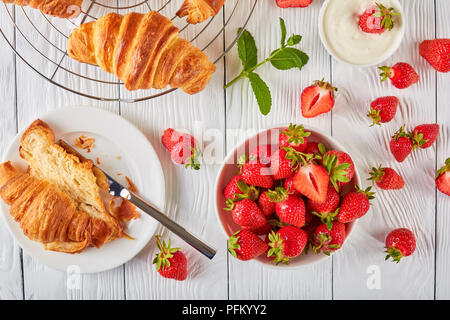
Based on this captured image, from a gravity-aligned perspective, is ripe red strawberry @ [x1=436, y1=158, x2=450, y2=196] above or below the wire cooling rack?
below

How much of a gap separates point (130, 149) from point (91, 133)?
11 centimetres

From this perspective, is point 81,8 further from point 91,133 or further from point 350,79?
point 350,79

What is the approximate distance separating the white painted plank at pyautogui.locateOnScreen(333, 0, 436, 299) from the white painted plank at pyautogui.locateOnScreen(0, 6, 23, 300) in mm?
874

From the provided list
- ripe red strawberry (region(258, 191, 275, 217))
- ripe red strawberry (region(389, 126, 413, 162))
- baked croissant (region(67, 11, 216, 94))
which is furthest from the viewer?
ripe red strawberry (region(389, 126, 413, 162))

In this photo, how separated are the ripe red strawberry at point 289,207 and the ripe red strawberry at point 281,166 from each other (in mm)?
34

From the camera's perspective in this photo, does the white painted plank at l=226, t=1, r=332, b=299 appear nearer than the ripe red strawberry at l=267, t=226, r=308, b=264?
No

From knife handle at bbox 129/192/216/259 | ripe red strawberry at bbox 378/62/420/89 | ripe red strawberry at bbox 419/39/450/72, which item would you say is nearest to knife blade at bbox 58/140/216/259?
knife handle at bbox 129/192/216/259

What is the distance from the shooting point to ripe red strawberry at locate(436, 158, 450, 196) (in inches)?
48.6

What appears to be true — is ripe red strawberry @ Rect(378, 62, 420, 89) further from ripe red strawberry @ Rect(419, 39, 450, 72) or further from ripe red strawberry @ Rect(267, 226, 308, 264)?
ripe red strawberry @ Rect(267, 226, 308, 264)

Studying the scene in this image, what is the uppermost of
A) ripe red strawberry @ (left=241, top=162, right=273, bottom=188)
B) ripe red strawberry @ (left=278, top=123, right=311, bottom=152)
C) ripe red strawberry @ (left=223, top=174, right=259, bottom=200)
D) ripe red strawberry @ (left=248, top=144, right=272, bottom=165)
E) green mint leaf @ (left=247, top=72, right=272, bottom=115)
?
green mint leaf @ (left=247, top=72, right=272, bottom=115)

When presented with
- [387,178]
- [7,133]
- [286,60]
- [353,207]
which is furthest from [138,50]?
[387,178]

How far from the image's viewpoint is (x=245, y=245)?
3.65 feet

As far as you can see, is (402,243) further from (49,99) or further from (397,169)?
(49,99)

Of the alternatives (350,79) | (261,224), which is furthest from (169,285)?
(350,79)
